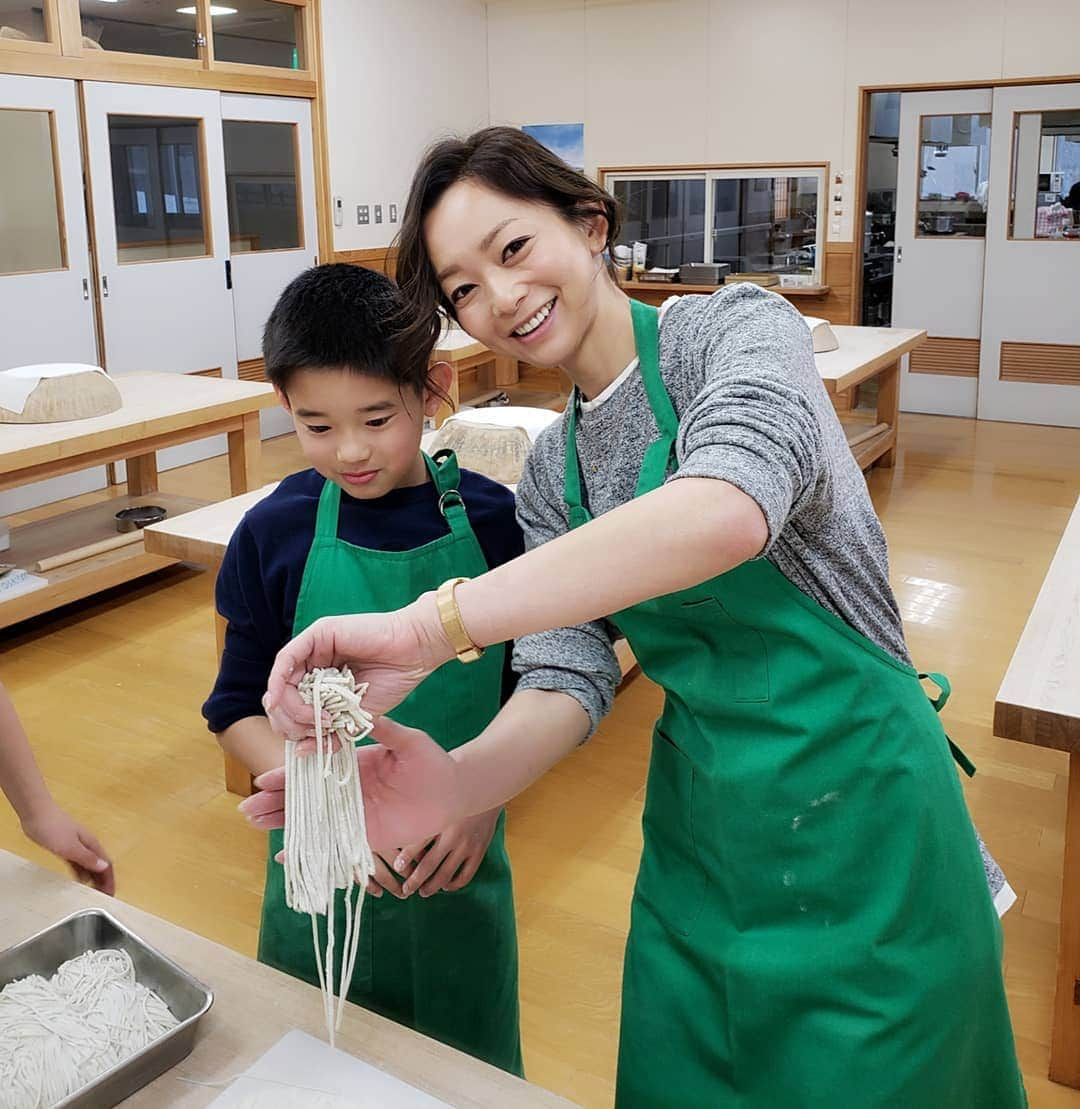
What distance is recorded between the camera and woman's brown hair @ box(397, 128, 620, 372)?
112 centimetres

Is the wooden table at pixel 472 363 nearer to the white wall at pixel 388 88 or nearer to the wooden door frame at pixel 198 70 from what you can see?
the white wall at pixel 388 88

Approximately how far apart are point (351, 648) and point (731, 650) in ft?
1.42

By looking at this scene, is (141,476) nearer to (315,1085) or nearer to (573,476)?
(573,476)

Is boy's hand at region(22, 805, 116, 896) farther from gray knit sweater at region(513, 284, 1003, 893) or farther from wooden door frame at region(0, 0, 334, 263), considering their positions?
wooden door frame at region(0, 0, 334, 263)

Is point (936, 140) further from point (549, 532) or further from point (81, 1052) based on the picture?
point (81, 1052)

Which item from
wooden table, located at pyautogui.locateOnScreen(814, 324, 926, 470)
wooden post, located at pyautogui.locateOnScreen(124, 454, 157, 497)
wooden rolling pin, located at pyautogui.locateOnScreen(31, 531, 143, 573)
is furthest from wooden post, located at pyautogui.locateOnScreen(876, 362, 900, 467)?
wooden rolling pin, located at pyautogui.locateOnScreen(31, 531, 143, 573)

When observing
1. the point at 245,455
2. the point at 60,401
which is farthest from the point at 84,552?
the point at 245,455

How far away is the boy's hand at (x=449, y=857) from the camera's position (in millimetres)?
1245

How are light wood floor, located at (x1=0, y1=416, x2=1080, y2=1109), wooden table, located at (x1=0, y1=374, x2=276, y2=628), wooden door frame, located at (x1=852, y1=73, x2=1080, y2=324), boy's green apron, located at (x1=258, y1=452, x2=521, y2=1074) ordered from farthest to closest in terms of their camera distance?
wooden door frame, located at (x1=852, y1=73, x2=1080, y2=324), wooden table, located at (x1=0, y1=374, x2=276, y2=628), light wood floor, located at (x1=0, y1=416, x2=1080, y2=1109), boy's green apron, located at (x1=258, y1=452, x2=521, y2=1074)

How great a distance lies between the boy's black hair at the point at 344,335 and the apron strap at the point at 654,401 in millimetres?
251

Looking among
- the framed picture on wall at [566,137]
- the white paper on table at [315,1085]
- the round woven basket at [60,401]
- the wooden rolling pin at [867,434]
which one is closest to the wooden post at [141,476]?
the round woven basket at [60,401]

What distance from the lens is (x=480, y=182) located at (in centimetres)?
112

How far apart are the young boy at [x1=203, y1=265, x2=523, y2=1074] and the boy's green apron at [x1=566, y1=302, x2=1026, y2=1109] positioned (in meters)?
0.28

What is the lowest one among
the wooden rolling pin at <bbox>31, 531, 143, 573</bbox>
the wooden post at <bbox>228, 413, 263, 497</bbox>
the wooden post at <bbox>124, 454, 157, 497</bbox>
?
the wooden rolling pin at <bbox>31, 531, 143, 573</bbox>
